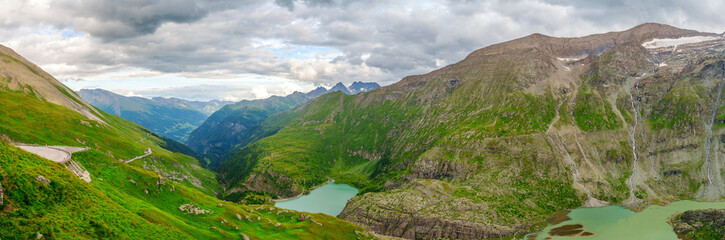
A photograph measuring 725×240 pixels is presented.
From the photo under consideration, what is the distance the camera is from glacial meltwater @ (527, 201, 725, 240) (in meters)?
152

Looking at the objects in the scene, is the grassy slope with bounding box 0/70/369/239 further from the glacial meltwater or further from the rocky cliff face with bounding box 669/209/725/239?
→ the rocky cliff face with bounding box 669/209/725/239

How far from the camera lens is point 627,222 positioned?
173 m

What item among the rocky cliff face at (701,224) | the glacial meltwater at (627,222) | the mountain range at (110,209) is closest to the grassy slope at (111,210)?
the mountain range at (110,209)

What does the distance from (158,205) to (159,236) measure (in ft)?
125

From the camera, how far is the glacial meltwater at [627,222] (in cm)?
15200

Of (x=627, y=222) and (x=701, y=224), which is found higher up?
(x=701, y=224)

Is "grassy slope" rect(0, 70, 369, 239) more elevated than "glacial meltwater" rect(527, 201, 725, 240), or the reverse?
"grassy slope" rect(0, 70, 369, 239)

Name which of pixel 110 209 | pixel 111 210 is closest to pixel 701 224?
pixel 111 210

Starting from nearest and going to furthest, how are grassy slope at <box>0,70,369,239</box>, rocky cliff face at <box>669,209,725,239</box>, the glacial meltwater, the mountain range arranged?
the mountain range < grassy slope at <box>0,70,369,239</box> < rocky cliff face at <box>669,209,725,239</box> < the glacial meltwater

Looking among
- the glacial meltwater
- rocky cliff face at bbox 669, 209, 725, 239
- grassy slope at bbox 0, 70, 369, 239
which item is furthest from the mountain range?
rocky cliff face at bbox 669, 209, 725, 239

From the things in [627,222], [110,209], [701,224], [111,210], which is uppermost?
[110,209]

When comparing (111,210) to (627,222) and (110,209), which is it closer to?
(110,209)

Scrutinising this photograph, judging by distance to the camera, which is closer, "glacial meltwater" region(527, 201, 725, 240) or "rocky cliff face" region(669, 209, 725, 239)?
"rocky cliff face" region(669, 209, 725, 239)

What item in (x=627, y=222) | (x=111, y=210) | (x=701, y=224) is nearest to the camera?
(x=111, y=210)
